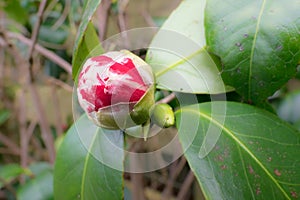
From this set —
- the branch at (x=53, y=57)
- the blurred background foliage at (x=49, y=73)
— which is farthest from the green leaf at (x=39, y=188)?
the branch at (x=53, y=57)

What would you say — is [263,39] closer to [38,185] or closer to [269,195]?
[269,195]

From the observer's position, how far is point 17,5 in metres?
1.21

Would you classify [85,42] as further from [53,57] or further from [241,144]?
[53,57]

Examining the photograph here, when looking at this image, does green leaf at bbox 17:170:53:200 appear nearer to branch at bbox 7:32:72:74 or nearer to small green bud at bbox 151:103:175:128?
branch at bbox 7:32:72:74

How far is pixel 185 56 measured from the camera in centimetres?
50

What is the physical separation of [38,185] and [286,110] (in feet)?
2.17

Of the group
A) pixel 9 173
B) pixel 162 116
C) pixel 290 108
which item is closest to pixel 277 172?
pixel 162 116

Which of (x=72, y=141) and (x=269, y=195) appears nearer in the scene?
(x=269, y=195)

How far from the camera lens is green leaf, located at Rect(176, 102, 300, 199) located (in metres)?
0.43

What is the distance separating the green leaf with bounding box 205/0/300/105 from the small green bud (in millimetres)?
82

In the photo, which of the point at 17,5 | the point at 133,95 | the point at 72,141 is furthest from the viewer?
the point at 17,5

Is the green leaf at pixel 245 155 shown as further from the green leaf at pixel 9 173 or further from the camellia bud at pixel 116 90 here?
the green leaf at pixel 9 173

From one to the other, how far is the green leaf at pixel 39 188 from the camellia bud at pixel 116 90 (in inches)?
21.8

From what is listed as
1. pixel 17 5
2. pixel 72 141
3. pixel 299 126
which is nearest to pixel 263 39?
pixel 72 141
